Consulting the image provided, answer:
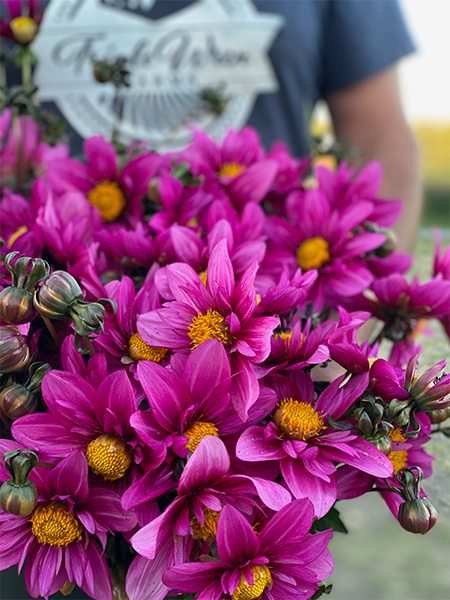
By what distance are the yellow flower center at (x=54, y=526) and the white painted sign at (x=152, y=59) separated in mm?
550

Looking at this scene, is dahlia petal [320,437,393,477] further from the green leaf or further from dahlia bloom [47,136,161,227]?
dahlia bloom [47,136,161,227]

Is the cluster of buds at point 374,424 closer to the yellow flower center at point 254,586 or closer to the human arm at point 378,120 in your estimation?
the yellow flower center at point 254,586

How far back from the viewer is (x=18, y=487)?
0.66 ft

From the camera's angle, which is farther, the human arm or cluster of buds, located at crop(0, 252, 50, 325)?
the human arm

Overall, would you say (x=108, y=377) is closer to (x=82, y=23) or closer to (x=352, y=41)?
(x=82, y=23)

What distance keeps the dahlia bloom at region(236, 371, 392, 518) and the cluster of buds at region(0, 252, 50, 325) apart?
10cm

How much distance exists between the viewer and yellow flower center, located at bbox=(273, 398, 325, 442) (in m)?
0.23

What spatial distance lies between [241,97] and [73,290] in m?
0.64

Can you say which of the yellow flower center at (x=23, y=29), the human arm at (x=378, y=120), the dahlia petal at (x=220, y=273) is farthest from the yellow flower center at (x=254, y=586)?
the human arm at (x=378, y=120)

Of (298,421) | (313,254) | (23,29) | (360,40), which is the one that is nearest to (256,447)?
(298,421)

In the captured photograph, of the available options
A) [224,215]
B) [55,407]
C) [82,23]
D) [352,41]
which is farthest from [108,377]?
[352,41]

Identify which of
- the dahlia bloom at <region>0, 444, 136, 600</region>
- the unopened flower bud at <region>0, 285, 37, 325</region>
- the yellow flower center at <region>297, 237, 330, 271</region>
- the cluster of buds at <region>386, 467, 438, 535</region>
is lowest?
the dahlia bloom at <region>0, 444, 136, 600</region>

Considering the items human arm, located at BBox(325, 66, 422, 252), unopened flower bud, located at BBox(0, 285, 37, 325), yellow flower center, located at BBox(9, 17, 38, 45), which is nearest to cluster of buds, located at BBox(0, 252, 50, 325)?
unopened flower bud, located at BBox(0, 285, 37, 325)

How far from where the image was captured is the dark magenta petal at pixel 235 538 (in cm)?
19
